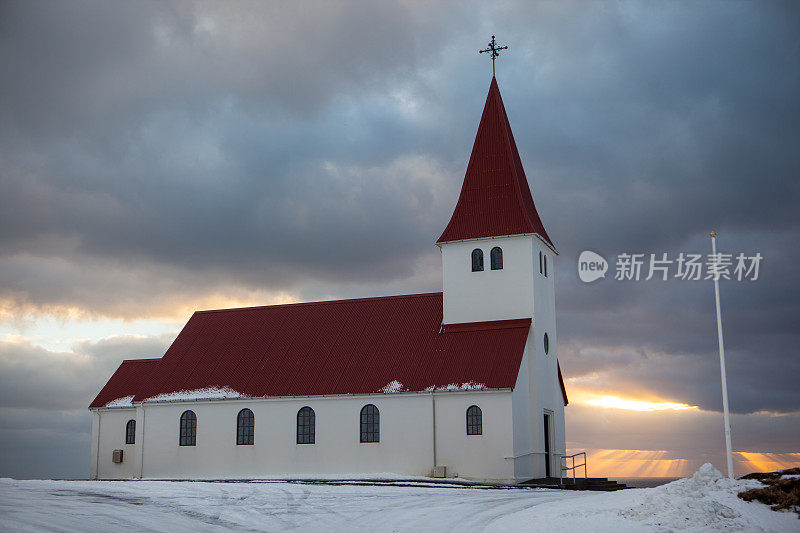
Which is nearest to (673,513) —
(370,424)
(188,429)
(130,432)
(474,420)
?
(474,420)

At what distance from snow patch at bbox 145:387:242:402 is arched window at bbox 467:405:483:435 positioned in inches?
456

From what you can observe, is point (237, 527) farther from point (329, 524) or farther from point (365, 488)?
point (365, 488)

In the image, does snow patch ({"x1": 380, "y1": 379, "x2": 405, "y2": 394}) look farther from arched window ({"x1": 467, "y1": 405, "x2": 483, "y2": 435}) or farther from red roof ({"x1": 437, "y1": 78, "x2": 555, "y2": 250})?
red roof ({"x1": 437, "y1": 78, "x2": 555, "y2": 250})

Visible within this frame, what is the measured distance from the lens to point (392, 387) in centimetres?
Answer: 3484

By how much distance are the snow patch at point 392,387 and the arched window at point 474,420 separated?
10.7 ft

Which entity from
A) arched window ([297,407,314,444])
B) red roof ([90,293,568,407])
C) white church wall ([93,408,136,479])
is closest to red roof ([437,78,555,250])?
red roof ([90,293,568,407])

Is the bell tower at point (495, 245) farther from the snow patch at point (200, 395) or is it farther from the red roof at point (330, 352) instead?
the snow patch at point (200, 395)

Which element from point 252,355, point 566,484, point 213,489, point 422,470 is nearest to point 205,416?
point 252,355

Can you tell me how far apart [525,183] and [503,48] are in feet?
23.2

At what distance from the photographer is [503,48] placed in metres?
39.9

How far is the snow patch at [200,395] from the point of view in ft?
125

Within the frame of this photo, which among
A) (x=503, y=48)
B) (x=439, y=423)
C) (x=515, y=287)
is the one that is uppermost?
(x=503, y=48)

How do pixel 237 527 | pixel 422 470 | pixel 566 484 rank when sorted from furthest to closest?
pixel 422 470, pixel 566 484, pixel 237 527

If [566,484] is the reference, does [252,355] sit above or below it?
above
